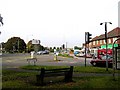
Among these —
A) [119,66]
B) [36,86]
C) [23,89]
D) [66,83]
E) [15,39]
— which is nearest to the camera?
[23,89]

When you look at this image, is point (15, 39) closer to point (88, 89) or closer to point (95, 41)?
point (95, 41)

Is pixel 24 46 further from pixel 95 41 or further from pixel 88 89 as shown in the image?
pixel 88 89

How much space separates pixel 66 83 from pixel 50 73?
1.12 metres

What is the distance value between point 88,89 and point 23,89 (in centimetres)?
269

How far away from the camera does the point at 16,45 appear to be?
501 feet

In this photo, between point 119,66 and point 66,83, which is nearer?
point 66,83

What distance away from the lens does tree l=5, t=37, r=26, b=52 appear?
15200 cm

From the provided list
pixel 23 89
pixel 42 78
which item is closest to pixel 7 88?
pixel 23 89

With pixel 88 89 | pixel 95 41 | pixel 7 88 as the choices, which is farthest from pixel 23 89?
pixel 95 41

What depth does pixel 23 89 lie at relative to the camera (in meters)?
11.6

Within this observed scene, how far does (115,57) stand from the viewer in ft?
52.8

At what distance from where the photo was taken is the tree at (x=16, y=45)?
499ft

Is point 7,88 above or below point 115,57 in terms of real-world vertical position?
below

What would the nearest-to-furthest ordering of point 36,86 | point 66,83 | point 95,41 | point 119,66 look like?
point 36,86 < point 66,83 < point 119,66 < point 95,41
